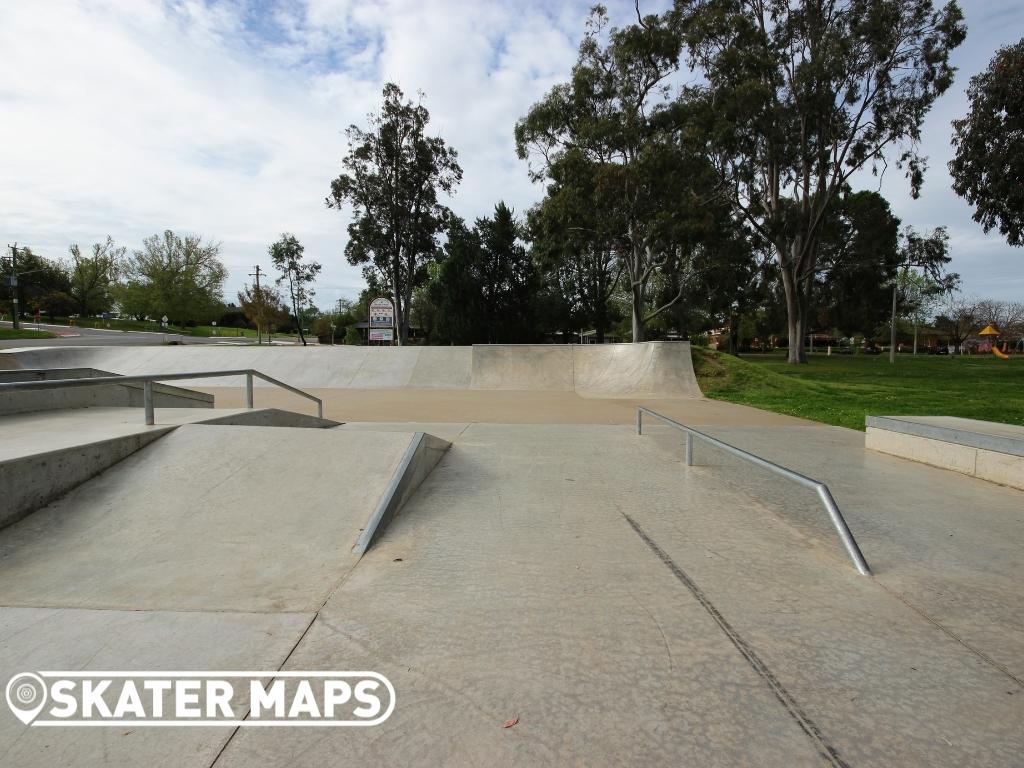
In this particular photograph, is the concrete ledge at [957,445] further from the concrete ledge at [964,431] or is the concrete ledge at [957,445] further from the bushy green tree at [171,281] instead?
the bushy green tree at [171,281]

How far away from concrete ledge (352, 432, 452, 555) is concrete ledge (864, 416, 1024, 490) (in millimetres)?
5144

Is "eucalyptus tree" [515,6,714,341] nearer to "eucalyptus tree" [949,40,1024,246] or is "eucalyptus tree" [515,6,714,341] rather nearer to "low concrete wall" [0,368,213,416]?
"eucalyptus tree" [949,40,1024,246]

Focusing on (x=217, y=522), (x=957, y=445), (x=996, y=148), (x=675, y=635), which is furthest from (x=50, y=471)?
(x=996, y=148)

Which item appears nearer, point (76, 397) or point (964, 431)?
point (964, 431)

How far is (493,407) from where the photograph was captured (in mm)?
11000

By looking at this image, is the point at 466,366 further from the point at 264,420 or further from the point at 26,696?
the point at 26,696

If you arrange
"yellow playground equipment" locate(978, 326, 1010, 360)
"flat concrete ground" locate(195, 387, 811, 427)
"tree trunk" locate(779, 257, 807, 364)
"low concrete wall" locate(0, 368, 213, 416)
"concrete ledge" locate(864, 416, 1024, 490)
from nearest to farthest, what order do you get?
"concrete ledge" locate(864, 416, 1024, 490) → "low concrete wall" locate(0, 368, 213, 416) → "flat concrete ground" locate(195, 387, 811, 427) → "tree trunk" locate(779, 257, 807, 364) → "yellow playground equipment" locate(978, 326, 1010, 360)

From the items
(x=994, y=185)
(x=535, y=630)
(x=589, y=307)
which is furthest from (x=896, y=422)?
(x=589, y=307)

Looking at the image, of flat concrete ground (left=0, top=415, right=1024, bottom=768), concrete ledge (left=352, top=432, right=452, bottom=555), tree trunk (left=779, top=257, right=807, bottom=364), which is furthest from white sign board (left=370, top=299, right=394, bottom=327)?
flat concrete ground (left=0, top=415, right=1024, bottom=768)

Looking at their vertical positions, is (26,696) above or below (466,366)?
below

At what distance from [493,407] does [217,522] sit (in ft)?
25.1

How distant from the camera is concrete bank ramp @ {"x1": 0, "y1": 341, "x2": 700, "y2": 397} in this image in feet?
50.9

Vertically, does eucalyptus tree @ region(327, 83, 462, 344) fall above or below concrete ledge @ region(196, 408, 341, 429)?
above

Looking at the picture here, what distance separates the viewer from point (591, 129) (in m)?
23.3
